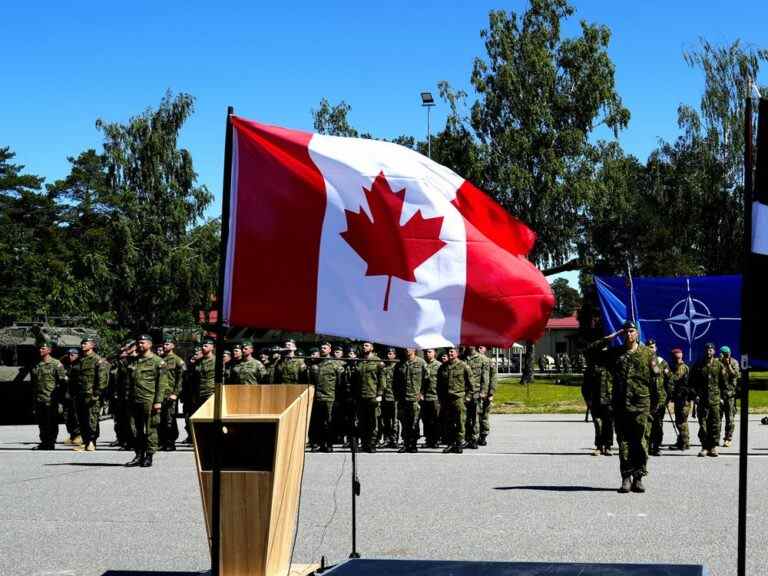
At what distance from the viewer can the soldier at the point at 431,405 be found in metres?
19.1

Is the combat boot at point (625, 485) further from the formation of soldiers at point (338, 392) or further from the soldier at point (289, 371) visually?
the soldier at point (289, 371)

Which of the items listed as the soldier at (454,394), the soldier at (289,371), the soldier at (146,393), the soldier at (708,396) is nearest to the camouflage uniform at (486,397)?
the soldier at (454,394)

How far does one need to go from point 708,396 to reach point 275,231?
40.5 ft

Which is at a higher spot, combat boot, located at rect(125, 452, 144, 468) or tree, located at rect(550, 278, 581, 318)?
tree, located at rect(550, 278, 581, 318)

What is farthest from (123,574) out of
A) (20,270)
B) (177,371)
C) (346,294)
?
(20,270)

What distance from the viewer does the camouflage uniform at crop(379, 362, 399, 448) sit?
63.2ft

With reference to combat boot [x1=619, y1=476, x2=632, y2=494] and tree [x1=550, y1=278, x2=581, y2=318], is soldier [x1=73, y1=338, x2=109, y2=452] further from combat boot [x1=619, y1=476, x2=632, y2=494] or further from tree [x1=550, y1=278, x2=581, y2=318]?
tree [x1=550, y1=278, x2=581, y2=318]

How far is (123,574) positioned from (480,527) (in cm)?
330

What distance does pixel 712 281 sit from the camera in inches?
928

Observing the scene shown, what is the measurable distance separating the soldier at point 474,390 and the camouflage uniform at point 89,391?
19.6ft

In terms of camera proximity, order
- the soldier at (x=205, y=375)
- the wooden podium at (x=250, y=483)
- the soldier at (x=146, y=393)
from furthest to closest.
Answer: the soldier at (x=205, y=375) → the soldier at (x=146, y=393) → the wooden podium at (x=250, y=483)

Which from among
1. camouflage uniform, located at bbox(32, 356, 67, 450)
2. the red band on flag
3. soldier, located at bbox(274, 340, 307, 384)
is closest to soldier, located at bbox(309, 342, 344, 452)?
soldier, located at bbox(274, 340, 307, 384)

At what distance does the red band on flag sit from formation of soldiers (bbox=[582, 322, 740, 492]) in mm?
7030

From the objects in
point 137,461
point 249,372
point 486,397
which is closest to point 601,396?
point 486,397
